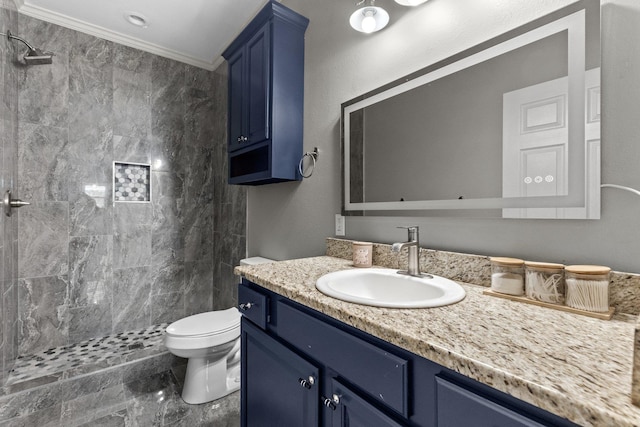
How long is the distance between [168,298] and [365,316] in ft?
8.75

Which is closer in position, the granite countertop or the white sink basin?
the granite countertop

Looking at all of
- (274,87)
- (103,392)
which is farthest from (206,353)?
(274,87)

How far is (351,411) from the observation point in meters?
0.74

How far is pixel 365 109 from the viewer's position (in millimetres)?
1453

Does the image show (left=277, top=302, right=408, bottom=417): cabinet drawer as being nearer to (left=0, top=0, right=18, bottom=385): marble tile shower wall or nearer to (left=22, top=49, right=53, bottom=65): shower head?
(left=0, top=0, right=18, bottom=385): marble tile shower wall

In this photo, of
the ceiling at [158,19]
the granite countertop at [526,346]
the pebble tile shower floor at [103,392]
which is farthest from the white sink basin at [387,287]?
the ceiling at [158,19]

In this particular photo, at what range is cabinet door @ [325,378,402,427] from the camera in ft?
2.17

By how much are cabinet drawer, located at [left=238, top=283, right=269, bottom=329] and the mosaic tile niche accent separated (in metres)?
1.98

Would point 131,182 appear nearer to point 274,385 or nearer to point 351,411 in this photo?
point 274,385

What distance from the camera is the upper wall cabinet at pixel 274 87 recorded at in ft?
5.70

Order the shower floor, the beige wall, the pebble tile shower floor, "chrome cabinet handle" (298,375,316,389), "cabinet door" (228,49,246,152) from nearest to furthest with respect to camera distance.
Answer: the beige wall
"chrome cabinet handle" (298,375,316,389)
the pebble tile shower floor
the shower floor
"cabinet door" (228,49,246,152)

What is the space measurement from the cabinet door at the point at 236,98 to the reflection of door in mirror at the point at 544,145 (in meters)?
1.60

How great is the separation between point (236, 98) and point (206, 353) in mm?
1720

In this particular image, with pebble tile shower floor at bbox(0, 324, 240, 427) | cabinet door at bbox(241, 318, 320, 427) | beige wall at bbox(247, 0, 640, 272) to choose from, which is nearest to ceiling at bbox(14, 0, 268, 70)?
beige wall at bbox(247, 0, 640, 272)
